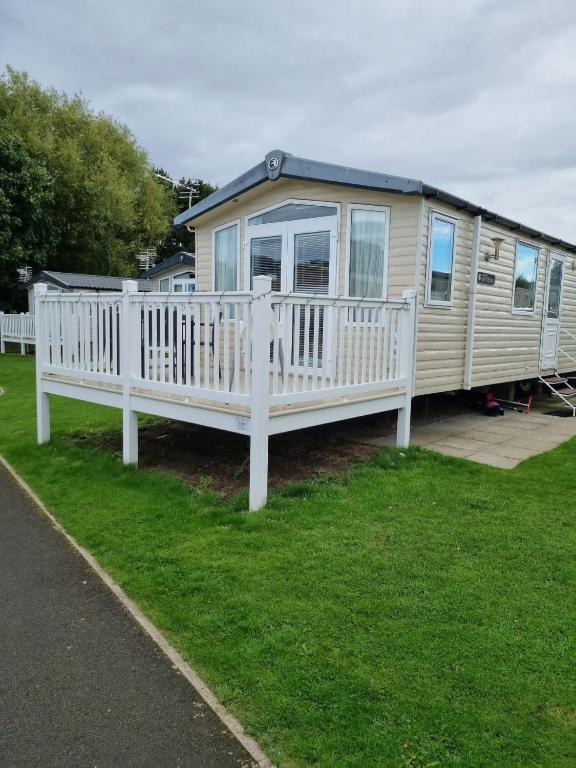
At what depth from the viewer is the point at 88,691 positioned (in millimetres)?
2422

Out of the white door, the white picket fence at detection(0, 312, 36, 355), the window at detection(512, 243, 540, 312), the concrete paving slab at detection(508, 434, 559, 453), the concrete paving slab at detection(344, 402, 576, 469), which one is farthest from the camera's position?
the white picket fence at detection(0, 312, 36, 355)

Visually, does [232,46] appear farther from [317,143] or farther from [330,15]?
[317,143]

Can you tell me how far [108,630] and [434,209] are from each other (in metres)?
5.62

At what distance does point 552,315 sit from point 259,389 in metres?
7.90

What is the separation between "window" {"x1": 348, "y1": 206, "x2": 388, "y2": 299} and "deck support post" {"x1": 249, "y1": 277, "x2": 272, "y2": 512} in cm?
289

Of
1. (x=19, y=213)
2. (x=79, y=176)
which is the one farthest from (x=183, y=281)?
(x=79, y=176)

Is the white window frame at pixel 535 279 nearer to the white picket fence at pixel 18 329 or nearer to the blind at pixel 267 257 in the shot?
the blind at pixel 267 257

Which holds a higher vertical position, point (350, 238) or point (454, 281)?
point (350, 238)

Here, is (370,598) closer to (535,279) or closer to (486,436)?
(486,436)

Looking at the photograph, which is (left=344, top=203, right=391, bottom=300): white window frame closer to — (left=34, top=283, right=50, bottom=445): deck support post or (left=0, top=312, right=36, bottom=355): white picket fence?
(left=34, top=283, right=50, bottom=445): deck support post

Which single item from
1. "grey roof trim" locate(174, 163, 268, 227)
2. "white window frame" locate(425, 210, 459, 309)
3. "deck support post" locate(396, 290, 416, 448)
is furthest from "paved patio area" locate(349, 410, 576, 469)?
"grey roof trim" locate(174, 163, 268, 227)

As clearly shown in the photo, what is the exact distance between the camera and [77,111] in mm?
27438

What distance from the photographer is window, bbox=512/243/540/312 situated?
29.2 ft

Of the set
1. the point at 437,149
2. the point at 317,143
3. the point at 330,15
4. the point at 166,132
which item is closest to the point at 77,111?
the point at 166,132
